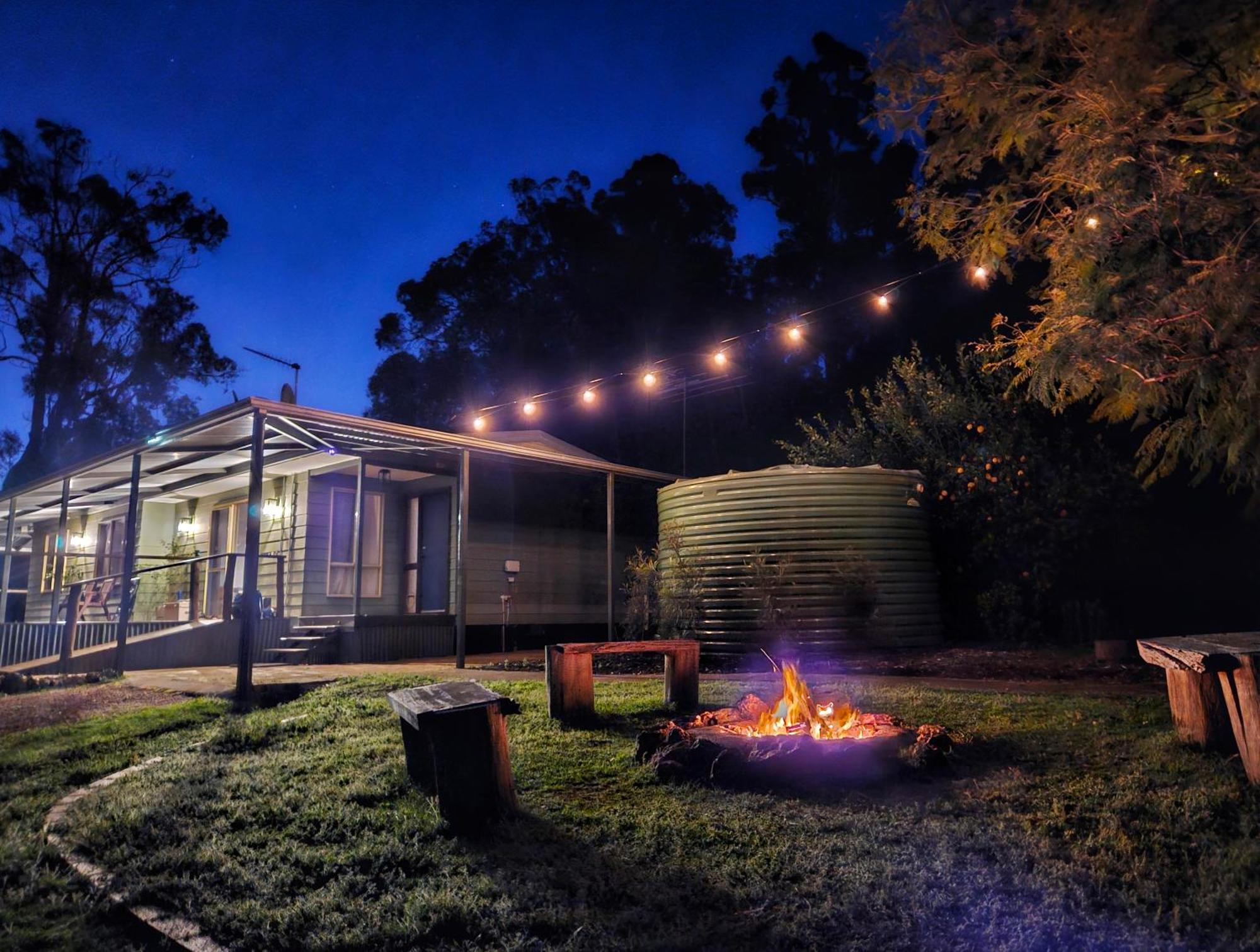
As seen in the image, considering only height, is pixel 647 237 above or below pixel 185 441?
above

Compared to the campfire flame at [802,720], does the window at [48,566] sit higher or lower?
higher

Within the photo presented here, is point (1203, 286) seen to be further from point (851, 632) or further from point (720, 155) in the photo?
point (720, 155)

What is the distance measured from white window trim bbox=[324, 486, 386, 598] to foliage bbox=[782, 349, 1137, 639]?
7.78m

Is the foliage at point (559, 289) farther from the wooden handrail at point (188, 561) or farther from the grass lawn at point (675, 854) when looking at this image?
the grass lawn at point (675, 854)

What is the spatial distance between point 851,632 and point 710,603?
5.53 ft

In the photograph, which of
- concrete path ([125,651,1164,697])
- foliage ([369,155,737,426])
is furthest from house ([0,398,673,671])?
foliage ([369,155,737,426])

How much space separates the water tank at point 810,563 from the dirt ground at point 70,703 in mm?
5818

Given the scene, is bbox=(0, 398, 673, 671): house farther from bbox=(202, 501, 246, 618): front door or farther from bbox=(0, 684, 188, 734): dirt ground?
bbox=(0, 684, 188, 734): dirt ground

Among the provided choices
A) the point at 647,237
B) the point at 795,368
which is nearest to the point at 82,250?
the point at 647,237

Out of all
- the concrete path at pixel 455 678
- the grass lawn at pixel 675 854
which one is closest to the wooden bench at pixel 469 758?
the grass lawn at pixel 675 854

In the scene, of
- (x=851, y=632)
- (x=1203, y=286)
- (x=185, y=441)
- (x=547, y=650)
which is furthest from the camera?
(x=185, y=441)

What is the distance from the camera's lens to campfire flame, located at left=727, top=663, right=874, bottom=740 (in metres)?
4.73

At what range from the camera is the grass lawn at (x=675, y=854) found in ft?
9.56

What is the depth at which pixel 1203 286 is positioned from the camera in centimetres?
540
